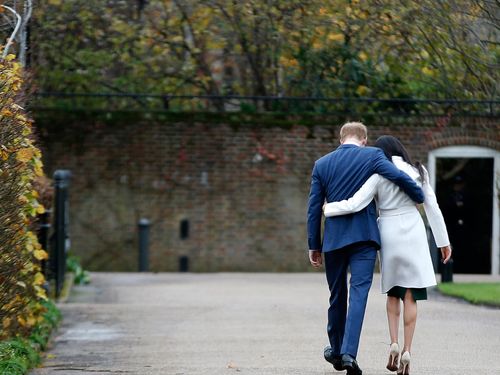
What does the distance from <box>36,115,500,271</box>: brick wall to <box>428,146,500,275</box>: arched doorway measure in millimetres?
877

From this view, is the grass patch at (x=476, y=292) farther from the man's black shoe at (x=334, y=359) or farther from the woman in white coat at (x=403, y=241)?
the man's black shoe at (x=334, y=359)

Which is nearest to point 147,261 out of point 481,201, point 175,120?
point 175,120

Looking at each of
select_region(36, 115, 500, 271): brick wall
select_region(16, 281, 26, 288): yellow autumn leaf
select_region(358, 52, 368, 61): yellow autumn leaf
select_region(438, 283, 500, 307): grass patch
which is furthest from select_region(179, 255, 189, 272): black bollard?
select_region(16, 281, 26, 288): yellow autumn leaf

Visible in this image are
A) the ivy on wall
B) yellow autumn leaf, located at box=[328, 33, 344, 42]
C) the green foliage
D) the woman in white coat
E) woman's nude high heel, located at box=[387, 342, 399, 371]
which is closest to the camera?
the ivy on wall

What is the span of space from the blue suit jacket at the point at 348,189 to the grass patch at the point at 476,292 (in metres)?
5.77

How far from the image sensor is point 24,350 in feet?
29.4

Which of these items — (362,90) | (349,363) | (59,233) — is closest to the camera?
(349,363)

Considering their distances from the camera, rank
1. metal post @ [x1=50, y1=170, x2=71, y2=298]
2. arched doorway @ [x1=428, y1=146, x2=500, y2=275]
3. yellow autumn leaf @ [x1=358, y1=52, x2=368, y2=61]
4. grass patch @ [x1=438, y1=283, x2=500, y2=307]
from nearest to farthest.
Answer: grass patch @ [x1=438, y1=283, x2=500, y2=307] → metal post @ [x1=50, y1=170, x2=71, y2=298] → arched doorway @ [x1=428, y1=146, x2=500, y2=275] → yellow autumn leaf @ [x1=358, y1=52, x2=368, y2=61]

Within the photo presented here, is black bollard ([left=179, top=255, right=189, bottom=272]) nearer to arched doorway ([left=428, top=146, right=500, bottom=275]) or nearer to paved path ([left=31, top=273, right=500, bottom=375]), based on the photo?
arched doorway ([left=428, top=146, right=500, bottom=275])

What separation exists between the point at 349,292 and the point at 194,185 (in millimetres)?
14354

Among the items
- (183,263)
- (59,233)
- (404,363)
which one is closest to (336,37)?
(183,263)

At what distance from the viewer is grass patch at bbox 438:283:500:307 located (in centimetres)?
1404

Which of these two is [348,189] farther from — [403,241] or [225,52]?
[225,52]

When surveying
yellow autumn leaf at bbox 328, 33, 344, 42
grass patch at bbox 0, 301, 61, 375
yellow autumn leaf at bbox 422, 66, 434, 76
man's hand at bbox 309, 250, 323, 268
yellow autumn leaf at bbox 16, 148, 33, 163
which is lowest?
grass patch at bbox 0, 301, 61, 375
